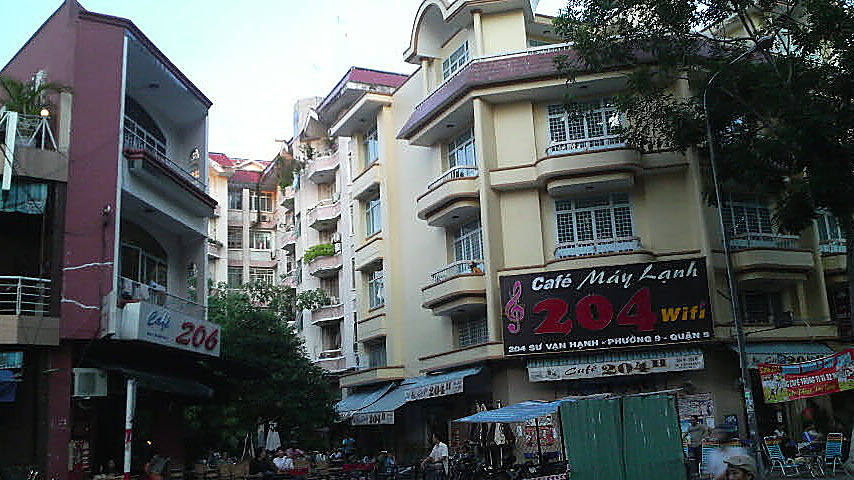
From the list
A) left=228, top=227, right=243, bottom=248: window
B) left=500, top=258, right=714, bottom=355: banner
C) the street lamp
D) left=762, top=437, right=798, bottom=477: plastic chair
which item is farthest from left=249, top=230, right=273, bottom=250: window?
left=762, top=437, right=798, bottom=477: plastic chair

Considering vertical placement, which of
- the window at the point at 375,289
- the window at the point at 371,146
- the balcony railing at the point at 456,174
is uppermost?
the window at the point at 371,146

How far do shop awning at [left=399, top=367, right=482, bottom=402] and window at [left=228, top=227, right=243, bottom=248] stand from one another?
29.4m

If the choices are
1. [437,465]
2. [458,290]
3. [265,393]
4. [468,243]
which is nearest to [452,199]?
[468,243]

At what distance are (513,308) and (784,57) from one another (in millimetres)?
10018

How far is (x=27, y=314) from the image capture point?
18.2 m

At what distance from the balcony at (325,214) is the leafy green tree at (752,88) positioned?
20135 millimetres

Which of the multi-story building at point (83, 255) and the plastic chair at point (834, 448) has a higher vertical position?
the multi-story building at point (83, 255)

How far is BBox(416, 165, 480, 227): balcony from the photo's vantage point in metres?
27.4

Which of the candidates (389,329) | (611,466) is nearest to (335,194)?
(389,329)

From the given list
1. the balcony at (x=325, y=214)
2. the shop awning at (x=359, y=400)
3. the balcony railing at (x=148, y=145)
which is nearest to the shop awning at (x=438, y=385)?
the shop awning at (x=359, y=400)

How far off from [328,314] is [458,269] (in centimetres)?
1436

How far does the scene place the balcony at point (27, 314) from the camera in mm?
17172

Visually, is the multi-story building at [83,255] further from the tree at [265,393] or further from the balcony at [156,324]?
the tree at [265,393]

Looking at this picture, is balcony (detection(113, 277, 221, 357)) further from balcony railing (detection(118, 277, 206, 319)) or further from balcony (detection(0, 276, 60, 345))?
balcony (detection(0, 276, 60, 345))
